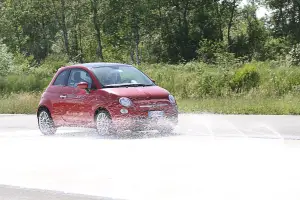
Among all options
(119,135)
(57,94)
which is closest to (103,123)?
(119,135)

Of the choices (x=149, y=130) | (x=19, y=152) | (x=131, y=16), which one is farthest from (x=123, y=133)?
(x=131, y=16)

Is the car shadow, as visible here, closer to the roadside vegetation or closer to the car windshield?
the car windshield

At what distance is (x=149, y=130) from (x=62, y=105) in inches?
87.5

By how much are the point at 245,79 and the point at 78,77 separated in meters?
15.0

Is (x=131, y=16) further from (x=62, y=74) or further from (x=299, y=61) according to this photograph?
(x=62, y=74)

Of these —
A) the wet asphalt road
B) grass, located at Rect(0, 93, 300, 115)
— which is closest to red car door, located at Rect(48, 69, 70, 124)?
the wet asphalt road

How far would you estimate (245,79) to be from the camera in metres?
29.7

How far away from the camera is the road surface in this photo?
7.81 metres

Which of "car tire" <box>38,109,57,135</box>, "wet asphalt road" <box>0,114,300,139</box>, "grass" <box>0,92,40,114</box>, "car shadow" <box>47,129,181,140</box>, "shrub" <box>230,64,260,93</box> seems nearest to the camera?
"car shadow" <box>47,129,181,140</box>

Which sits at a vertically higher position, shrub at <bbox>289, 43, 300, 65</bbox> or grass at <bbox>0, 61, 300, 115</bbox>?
shrub at <bbox>289, 43, 300, 65</bbox>

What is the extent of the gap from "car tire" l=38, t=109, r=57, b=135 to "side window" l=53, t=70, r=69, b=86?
2.53ft

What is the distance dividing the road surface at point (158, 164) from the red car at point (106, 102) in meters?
0.35

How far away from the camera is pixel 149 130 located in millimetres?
15719

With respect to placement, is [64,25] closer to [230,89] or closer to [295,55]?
[295,55]
